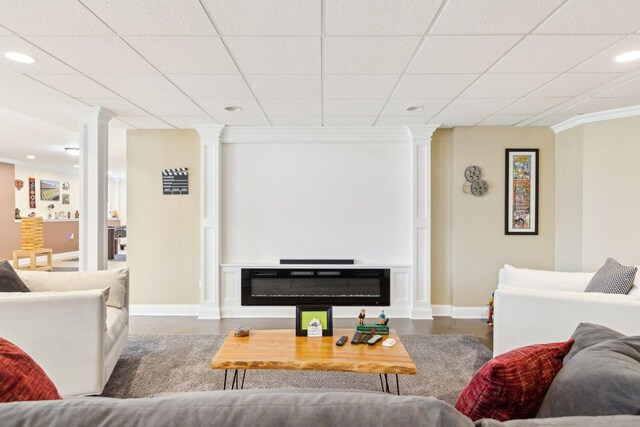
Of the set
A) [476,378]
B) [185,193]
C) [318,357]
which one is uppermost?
[185,193]

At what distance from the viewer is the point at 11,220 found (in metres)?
8.43

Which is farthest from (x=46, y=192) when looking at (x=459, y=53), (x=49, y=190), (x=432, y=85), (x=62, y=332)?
(x=459, y=53)

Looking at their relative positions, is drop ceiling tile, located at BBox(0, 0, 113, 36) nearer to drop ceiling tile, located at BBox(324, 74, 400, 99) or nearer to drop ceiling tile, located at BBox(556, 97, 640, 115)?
drop ceiling tile, located at BBox(324, 74, 400, 99)

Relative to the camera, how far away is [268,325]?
418cm

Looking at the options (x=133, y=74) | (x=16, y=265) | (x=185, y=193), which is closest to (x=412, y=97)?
(x=133, y=74)

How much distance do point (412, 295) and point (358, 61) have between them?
309cm

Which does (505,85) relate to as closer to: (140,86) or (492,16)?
(492,16)

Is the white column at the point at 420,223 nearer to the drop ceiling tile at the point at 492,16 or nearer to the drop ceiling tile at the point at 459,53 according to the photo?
the drop ceiling tile at the point at 459,53

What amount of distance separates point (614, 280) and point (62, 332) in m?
4.02

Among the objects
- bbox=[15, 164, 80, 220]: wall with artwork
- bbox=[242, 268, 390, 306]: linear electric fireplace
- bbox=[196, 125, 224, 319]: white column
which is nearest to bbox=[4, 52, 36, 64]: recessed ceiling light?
bbox=[196, 125, 224, 319]: white column

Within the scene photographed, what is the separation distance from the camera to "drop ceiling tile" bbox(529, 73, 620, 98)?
2.77m

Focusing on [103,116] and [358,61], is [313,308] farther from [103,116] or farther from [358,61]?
[103,116]

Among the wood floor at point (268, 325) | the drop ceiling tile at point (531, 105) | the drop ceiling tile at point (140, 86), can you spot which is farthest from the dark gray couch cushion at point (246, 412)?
the drop ceiling tile at point (531, 105)

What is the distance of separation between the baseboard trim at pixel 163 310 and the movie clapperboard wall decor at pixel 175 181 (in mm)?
1540
